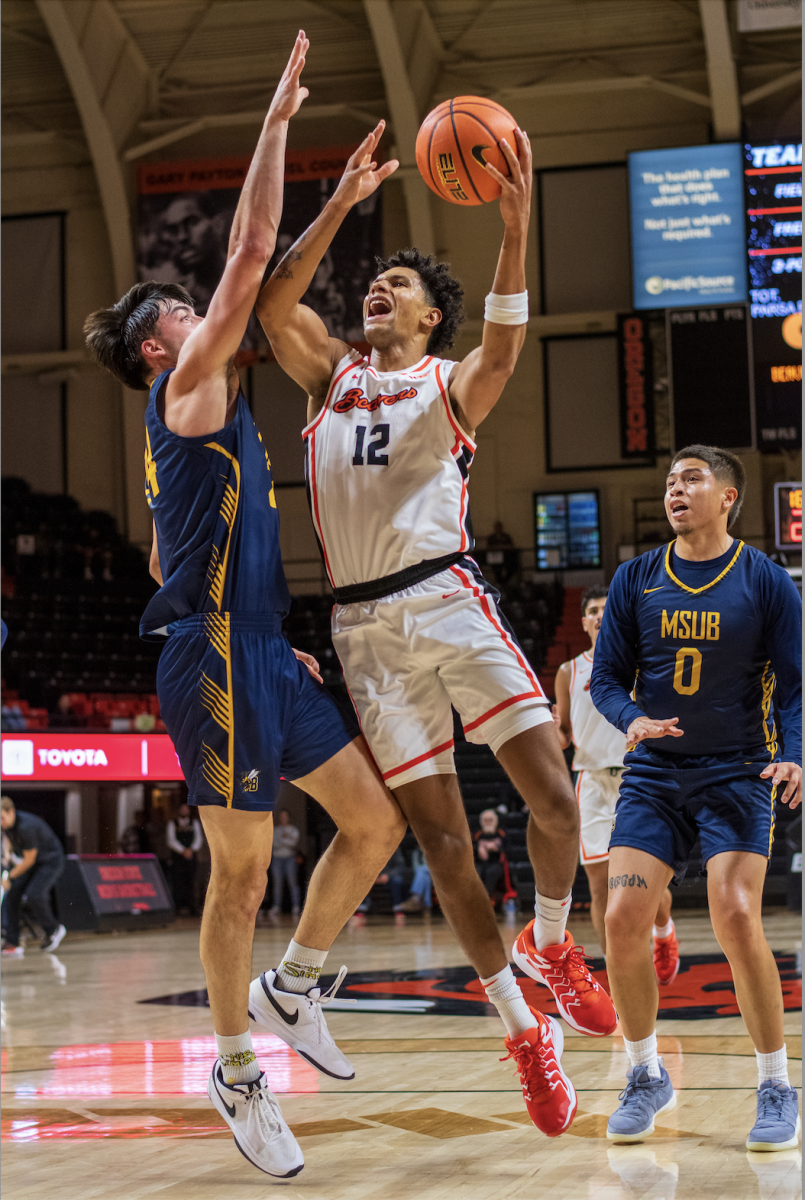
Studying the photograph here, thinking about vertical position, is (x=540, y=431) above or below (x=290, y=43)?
below

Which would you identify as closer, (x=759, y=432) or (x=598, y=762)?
(x=598, y=762)

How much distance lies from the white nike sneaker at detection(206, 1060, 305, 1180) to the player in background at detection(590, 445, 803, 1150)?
1.06 m

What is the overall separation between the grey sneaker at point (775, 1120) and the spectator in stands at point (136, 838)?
12.4 metres

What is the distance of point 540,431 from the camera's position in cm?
2059

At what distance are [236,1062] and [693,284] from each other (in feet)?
50.3

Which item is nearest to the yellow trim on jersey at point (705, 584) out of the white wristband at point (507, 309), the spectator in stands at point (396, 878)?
the white wristband at point (507, 309)

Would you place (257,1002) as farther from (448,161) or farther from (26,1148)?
(448,161)

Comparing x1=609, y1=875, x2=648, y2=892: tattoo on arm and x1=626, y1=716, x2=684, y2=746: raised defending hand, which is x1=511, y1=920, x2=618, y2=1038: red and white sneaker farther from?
x1=626, y1=716, x2=684, y2=746: raised defending hand

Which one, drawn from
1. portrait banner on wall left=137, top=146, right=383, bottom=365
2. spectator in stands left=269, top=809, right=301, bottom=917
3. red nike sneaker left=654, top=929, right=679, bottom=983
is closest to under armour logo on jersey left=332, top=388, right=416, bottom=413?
red nike sneaker left=654, top=929, right=679, bottom=983

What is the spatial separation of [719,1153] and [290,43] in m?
18.8

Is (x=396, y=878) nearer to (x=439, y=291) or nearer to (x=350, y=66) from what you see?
(x=439, y=291)

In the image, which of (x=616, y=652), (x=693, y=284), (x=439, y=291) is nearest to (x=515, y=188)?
(x=439, y=291)

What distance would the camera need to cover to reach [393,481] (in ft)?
13.1

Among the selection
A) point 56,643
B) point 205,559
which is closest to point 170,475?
point 205,559
